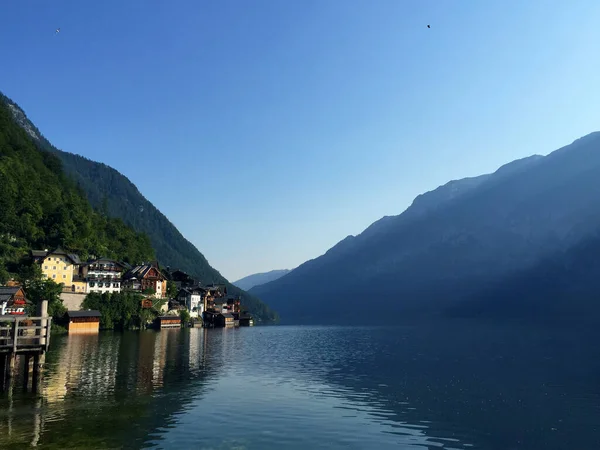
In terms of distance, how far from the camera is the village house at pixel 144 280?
16415 centimetres

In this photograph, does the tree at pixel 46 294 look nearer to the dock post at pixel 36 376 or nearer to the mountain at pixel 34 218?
the mountain at pixel 34 218

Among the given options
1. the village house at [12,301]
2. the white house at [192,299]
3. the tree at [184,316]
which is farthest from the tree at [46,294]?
the white house at [192,299]

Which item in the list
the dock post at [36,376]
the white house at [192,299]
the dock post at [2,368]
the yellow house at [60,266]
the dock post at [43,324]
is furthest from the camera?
the white house at [192,299]

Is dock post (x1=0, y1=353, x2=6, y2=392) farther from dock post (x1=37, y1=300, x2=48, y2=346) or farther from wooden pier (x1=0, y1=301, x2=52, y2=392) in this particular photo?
dock post (x1=37, y1=300, x2=48, y2=346)

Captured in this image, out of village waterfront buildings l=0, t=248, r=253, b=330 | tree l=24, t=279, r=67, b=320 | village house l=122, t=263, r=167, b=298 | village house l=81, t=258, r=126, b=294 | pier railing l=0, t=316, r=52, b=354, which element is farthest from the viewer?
village house l=122, t=263, r=167, b=298

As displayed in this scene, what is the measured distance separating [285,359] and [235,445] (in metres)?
46.2

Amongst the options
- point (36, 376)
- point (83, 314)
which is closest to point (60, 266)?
point (83, 314)

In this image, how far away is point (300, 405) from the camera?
1485 inches

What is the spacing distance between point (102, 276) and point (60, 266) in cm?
1441

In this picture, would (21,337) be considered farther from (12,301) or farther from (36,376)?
(12,301)

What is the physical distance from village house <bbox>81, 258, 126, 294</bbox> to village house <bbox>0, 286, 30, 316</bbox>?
41.1 metres

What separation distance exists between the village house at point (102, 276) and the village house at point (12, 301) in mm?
41111

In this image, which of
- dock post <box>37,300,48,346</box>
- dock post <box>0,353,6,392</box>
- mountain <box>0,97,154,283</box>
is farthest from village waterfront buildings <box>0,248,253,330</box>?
dock post <box>37,300,48,346</box>

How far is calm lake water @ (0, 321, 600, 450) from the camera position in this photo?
27969 mm
